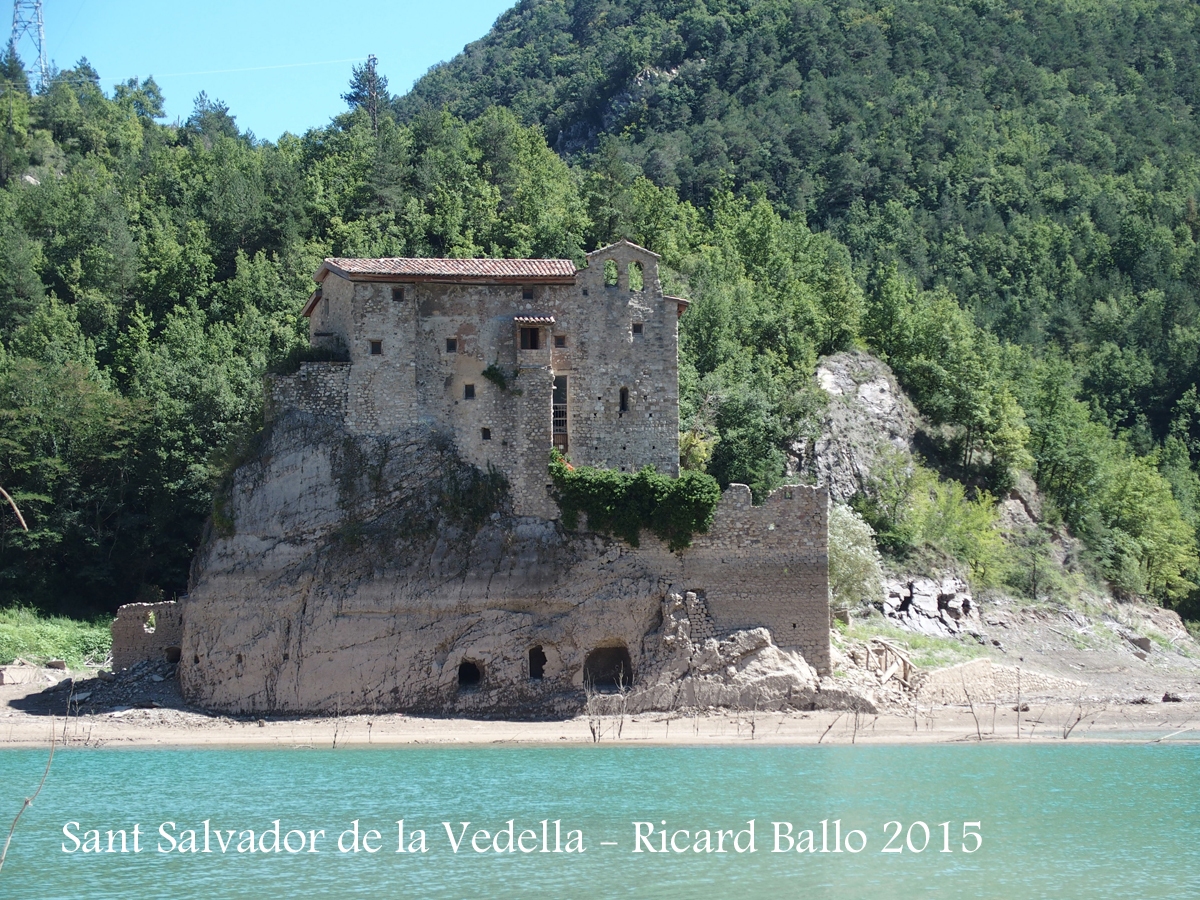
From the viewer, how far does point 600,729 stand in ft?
139

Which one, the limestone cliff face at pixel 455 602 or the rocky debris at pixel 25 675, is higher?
the limestone cliff face at pixel 455 602

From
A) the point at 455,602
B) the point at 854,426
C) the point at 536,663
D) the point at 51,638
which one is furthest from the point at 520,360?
the point at 51,638

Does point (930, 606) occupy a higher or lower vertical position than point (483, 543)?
lower

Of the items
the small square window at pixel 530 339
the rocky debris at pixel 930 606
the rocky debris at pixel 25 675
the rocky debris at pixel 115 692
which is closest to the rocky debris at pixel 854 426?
the rocky debris at pixel 930 606

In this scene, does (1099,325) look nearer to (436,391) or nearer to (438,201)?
(438,201)

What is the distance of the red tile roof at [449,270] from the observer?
4575 cm

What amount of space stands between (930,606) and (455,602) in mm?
17226

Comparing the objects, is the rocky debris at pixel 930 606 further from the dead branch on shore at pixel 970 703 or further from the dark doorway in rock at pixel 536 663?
the dark doorway in rock at pixel 536 663

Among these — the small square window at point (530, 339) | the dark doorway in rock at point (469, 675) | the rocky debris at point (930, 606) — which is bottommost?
the dark doorway in rock at point (469, 675)

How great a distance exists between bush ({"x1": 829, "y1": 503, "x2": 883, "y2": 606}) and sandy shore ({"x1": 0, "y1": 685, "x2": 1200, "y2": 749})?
6311 mm

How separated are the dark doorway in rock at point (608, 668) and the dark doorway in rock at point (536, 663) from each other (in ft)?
4.07

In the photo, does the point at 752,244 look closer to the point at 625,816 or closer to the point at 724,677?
the point at 724,677

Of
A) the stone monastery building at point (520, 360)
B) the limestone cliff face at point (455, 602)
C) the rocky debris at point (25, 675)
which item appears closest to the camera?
the limestone cliff face at point (455, 602)

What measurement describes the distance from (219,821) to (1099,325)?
73105mm
